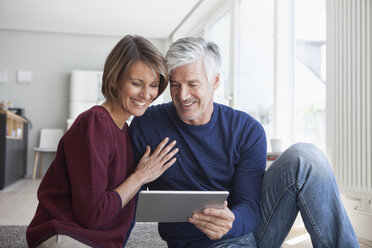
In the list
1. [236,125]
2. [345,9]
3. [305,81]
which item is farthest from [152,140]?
[305,81]

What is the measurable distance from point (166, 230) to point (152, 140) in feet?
1.17

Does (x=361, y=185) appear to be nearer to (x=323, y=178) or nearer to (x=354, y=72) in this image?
(x=354, y=72)

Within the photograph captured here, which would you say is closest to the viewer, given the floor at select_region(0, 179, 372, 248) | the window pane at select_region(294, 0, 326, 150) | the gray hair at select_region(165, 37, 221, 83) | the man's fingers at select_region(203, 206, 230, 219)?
the man's fingers at select_region(203, 206, 230, 219)

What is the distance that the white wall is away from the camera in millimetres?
7648

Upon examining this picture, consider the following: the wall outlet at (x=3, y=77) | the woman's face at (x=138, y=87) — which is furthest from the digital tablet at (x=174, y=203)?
the wall outlet at (x=3, y=77)

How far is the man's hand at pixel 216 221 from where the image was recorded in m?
1.33

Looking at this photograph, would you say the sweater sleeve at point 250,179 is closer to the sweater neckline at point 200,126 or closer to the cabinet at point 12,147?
the sweater neckline at point 200,126

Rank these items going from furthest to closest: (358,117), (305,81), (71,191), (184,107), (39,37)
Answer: (39,37), (305,81), (358,117), (184,107), (71,191)

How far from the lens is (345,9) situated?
2.64 m

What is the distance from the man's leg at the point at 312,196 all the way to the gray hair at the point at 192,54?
0.45 metres

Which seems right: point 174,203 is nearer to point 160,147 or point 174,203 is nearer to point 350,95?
point 160,147

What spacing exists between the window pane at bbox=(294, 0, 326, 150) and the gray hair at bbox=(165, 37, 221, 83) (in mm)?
1867

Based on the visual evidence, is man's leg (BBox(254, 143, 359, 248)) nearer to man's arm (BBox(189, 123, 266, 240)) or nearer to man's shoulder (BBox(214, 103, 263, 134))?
man's arm (BBox(189, 123, 266, 240))

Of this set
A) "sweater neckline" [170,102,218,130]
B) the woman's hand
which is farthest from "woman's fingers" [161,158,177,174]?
"sweater neckline" [170,102,218,130]
